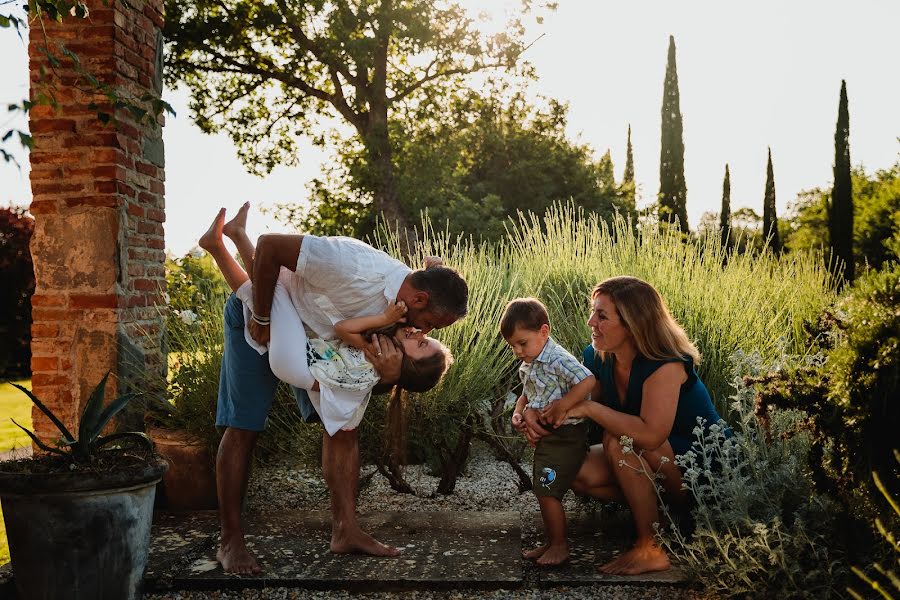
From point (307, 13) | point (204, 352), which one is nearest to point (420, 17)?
point (307, 13)

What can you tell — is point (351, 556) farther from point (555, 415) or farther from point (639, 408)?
point (639, 408)

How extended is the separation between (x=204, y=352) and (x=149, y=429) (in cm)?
49

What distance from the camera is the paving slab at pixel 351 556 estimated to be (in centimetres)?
312

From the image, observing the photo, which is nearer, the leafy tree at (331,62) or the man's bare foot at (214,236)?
the man's bare foot at (214,236)

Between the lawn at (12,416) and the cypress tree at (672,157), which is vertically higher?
the cypress tree at (672,157)

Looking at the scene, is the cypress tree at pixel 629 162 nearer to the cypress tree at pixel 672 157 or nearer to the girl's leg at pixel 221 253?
the cypress tree at pixel 672 157

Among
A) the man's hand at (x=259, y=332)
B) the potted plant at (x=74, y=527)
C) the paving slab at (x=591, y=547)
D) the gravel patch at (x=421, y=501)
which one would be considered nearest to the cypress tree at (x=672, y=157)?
the gravel patch at (x=421, y=501)

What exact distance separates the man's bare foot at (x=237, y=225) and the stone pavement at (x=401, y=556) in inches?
52.2

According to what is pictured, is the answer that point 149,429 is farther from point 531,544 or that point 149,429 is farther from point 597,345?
point 597,345

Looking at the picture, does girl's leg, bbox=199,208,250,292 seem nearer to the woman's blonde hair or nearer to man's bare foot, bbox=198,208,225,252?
man's bare foot, bbox=198,208,225,252

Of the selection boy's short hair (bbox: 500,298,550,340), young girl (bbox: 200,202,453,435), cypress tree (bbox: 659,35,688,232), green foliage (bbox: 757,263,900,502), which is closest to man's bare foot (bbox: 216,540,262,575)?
young girl (bbox: 200,202,453,435)

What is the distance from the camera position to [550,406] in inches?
125

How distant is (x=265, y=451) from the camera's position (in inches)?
185

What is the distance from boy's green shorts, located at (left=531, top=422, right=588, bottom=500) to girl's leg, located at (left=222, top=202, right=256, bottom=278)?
143 cm
